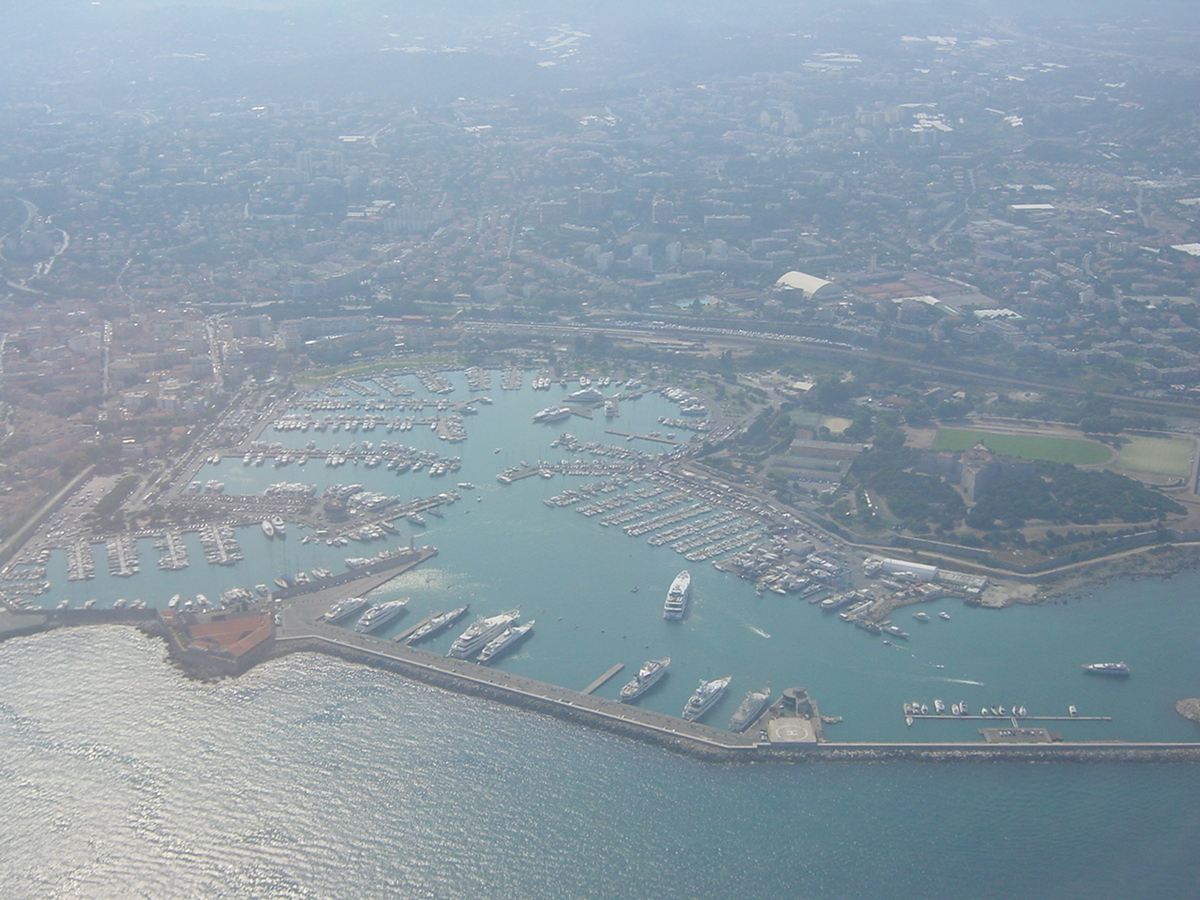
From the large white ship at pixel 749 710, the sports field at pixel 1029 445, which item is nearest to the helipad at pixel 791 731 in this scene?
the large white ship at pixel 749 710

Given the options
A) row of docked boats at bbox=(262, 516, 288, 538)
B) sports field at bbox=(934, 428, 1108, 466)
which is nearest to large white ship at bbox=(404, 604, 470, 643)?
row of docked boats at bbox=(262, 516, 288, 538)

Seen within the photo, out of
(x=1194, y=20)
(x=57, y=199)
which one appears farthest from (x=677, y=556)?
(x=1194, y=20)

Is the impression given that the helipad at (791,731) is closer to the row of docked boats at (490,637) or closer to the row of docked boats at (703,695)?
the row of docked boats at (703,695)

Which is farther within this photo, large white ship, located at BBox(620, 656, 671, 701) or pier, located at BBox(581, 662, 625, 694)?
pier, located at BBox(581, 662, 625, 694)

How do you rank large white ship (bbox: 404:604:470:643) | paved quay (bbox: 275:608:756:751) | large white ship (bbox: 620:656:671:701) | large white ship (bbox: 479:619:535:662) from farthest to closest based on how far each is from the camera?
large white ship (bbox: 404:604:470:643) < large white ship (bbox: 479:619:535:662) < large white ship (bbox: 620:656:671:701) < paved quay (bbox: 275:608:756:751)

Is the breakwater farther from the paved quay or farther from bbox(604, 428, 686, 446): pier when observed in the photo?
bbox(604, 428, 686, 446): pier

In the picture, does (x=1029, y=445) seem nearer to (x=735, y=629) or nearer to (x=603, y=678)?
(x=735, y=629)
